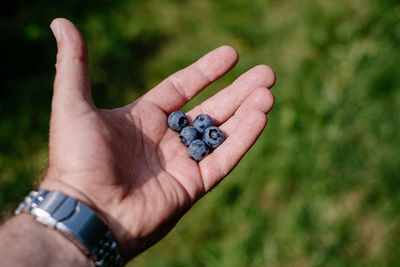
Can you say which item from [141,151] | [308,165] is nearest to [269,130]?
[308,165]

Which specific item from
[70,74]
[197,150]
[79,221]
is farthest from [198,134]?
[79,221]

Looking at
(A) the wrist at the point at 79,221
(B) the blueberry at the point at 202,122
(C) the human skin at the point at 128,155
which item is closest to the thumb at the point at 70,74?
(C) the human skin at the point at 128,155

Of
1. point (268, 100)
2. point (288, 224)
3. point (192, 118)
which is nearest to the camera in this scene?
point (268, 100)

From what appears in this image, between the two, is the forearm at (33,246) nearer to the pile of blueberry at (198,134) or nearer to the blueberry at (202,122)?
the pile of blueberry at (198,134)

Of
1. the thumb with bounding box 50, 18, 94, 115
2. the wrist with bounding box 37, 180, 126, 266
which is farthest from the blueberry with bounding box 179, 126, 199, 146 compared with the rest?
the wrist with bounding box 37, 180, 126, 266

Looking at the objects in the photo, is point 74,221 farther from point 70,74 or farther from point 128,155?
point 70,74

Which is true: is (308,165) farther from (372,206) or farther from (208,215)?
(208,215)
